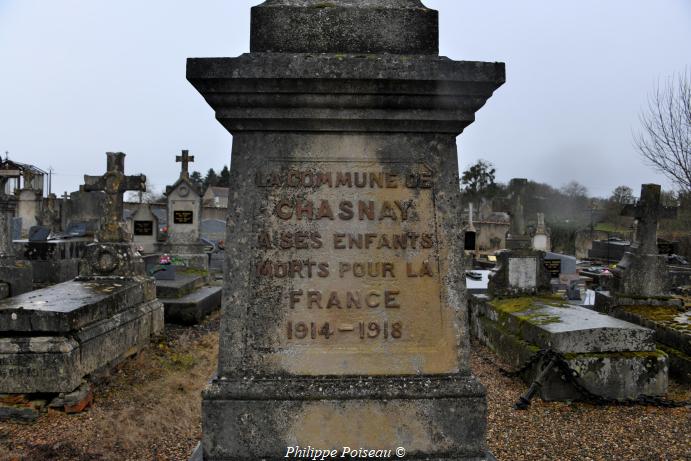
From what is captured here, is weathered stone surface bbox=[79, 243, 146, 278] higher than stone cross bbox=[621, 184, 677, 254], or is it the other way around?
stone cross bbox=[621, 184, 677, 254]

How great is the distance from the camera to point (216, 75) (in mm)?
2342

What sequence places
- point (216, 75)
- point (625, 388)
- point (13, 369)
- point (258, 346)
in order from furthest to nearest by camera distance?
point (625, 388), point (13, 369), point (258, 346), point (216, 75)

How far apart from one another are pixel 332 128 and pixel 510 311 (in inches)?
216

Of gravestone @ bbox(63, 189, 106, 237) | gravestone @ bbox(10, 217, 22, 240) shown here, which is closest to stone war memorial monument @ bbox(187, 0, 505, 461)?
gravestone @ bbox(10, 217, 22, 240)

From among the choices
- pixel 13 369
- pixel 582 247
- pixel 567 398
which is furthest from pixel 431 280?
pixel 582 247

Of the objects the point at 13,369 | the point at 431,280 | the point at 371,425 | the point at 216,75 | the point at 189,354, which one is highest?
the point at 216,75

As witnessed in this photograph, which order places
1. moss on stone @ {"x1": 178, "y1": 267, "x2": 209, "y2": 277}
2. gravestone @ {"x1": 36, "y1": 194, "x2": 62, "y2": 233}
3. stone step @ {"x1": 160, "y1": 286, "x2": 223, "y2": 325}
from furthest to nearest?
1. gravestone @ {"x1": 36, "y1": 194, "x2": 62, "y2": 233}
2. moss on stone @ {"x1": 178, "y1": 267, "x2": 209, "y2": 277}
3. stone step @ {"x1": 160, "y1": 286, "x2": 223, "y2": 325}

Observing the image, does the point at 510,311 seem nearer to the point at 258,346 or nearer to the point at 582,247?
the point at 258,346

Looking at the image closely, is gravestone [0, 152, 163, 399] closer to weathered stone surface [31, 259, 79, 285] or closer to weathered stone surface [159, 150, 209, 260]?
weathered stone surface [31, 259, 79, 285]

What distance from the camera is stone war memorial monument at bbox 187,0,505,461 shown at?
2.43 metres

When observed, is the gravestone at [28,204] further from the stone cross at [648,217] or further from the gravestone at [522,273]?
the stone cross at [648,217]

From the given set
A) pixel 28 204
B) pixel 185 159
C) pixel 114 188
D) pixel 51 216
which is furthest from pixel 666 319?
pixel 28 204

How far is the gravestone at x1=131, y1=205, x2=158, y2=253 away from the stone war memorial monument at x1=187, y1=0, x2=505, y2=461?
46.2ft

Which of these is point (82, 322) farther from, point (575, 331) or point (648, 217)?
point (648, 217)
